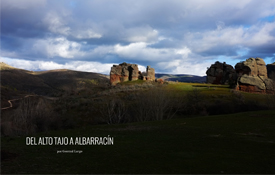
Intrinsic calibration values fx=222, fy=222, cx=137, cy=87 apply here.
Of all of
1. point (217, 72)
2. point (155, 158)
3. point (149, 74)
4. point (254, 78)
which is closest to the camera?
point (155, 158)

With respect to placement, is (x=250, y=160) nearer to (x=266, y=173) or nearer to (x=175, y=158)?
(x=266, y=173)

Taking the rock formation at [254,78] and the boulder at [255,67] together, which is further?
the boulder at [255,67]

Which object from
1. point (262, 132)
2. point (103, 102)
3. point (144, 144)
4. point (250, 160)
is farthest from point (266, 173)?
point (103, 102)

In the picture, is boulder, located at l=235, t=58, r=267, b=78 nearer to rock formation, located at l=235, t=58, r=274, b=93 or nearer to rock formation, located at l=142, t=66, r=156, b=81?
rock formation, located at l=235, t=58, r=274, b=93

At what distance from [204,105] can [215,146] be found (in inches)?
1332

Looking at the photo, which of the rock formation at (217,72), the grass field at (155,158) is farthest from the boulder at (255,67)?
the grass field at (155,158)

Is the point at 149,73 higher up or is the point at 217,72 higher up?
the point at 149,73

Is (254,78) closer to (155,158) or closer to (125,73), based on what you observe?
(125,73)

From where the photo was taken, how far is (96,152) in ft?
41.5

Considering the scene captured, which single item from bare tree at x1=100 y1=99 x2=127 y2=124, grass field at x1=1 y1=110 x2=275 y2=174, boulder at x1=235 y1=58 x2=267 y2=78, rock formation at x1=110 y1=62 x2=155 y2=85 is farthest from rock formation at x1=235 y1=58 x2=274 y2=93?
grass field at x1=1 y1=110 x2=275 y2=174

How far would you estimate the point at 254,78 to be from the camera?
59.5 meters

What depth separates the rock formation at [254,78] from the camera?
57438mm

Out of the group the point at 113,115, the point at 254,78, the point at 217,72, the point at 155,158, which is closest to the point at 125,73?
the point at 217,72

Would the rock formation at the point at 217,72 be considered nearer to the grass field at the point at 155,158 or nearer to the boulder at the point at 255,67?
the boulder at the point at 255,67
